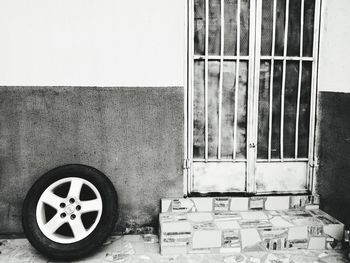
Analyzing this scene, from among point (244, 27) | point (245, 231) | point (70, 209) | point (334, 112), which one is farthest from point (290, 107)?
point (70, 209)

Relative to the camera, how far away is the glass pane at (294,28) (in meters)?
4.27

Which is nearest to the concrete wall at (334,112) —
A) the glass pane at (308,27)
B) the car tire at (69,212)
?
the glass pane at (308,27)

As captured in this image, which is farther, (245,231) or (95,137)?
(95,137)

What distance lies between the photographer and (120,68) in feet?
13.5

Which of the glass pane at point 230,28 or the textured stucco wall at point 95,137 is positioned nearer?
the textured stucco wall at point 95,137

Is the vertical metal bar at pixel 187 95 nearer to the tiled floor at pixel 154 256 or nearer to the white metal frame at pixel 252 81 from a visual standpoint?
the white metal frame at pixel 252 81

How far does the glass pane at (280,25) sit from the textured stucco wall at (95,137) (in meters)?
1.30

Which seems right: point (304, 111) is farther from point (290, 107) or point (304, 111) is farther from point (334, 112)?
point (334, 112)

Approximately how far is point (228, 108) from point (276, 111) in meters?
0.59

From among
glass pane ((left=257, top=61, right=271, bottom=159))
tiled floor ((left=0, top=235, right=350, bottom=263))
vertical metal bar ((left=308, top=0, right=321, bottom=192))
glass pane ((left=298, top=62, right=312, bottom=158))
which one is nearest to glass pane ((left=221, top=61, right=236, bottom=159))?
glass pane ((left=257, top=61, right=271, bottom=159))

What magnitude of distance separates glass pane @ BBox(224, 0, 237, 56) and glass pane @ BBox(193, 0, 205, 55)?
26cm

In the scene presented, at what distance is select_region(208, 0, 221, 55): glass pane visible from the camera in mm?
4207

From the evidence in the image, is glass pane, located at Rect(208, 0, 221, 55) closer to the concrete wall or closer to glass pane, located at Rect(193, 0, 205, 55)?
glass pane, located at Rect(193, 0, 205, 55)

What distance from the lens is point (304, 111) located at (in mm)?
4426
